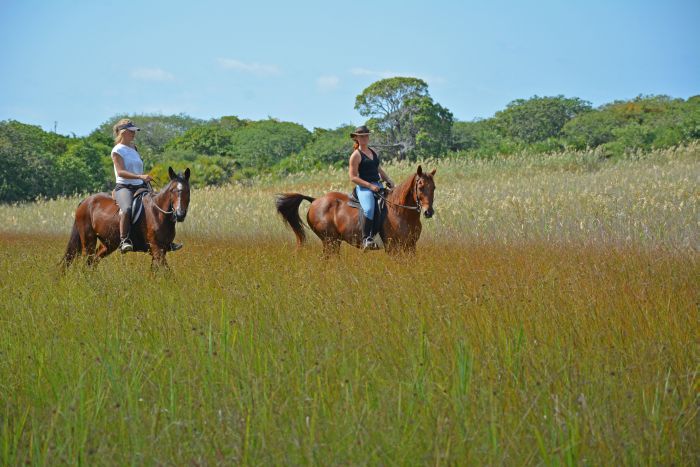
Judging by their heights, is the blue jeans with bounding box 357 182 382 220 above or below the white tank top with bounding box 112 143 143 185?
below

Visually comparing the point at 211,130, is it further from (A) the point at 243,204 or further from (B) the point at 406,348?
(B) the point at 406,348

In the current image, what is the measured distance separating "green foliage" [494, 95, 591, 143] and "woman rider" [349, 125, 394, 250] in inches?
1919

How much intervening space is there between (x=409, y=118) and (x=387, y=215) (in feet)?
110

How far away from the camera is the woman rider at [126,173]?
904cm

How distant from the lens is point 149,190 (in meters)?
9.38

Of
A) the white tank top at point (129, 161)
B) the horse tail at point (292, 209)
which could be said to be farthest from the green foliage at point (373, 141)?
the white tank top at point (129, 161)

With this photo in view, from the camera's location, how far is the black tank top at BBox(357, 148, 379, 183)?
9.69 m

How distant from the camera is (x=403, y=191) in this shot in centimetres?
941

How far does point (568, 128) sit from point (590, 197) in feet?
133

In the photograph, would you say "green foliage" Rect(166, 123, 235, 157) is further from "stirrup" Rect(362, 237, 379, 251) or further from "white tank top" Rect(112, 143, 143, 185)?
"stirrup" Rect(362, 237, 379, 251)

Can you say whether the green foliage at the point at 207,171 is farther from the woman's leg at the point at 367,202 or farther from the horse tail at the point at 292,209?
the woman's leg at the point at 367,202

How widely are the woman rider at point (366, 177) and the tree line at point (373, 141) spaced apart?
16.2 metres

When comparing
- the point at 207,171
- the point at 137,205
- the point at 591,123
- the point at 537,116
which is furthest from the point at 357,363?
the point at 537,116

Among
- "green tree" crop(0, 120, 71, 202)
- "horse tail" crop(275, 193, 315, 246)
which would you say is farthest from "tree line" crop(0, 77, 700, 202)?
"horse tail" crop(275, 193, 315, 246)
